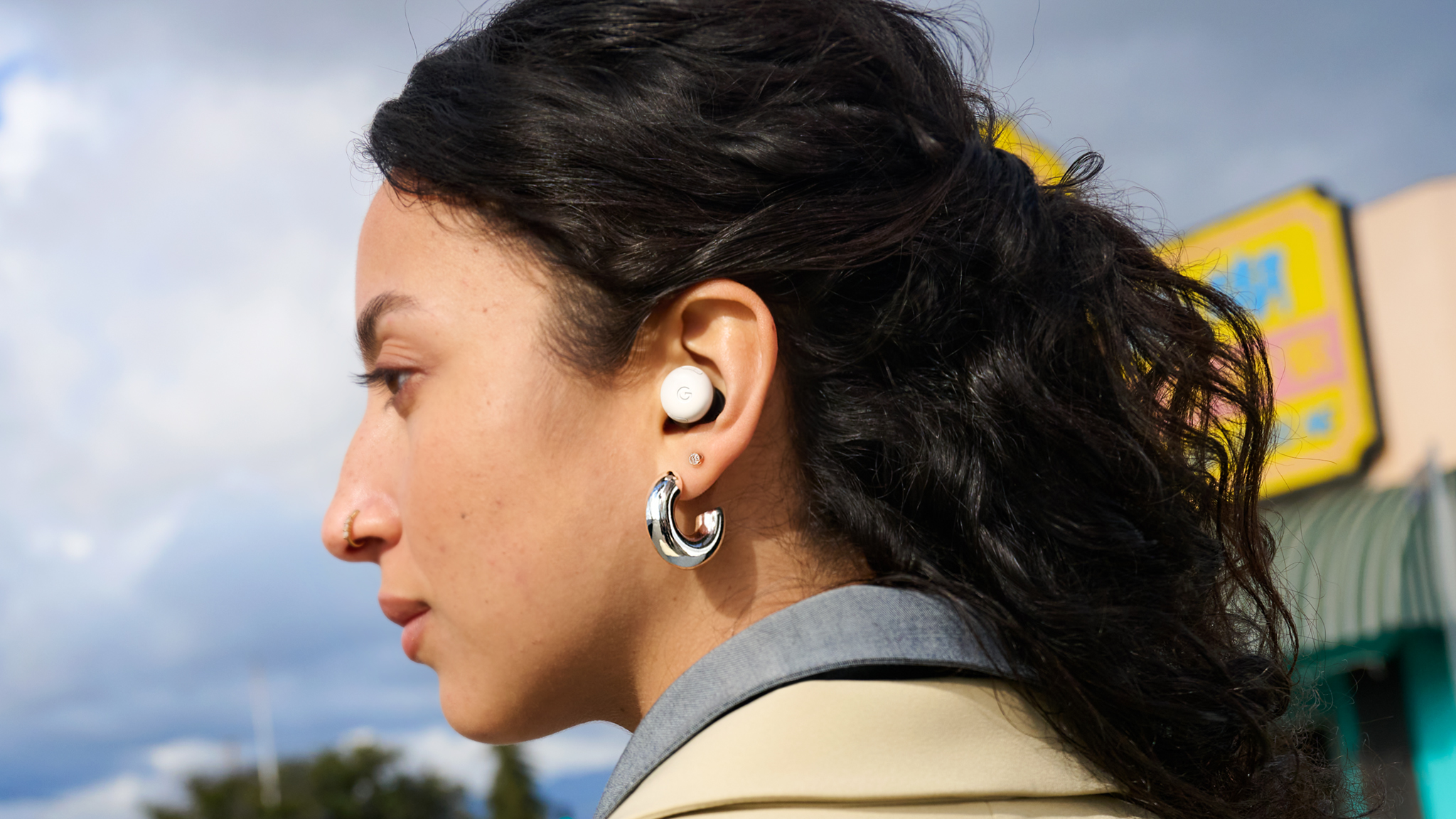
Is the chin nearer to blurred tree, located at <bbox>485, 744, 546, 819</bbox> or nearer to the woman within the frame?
the woman

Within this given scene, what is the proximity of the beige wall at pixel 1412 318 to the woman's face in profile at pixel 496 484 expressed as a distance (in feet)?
24.2

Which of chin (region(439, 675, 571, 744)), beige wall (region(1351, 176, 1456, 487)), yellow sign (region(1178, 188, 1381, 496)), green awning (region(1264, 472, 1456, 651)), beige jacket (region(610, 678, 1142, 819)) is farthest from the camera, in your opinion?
yellow sign (region(1178, 188, 1381, 496))

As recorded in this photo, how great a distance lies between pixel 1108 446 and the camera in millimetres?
1332

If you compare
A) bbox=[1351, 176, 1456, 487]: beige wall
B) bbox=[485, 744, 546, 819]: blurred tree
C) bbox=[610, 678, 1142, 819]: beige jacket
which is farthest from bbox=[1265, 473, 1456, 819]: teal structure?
bbox=[485, 744, 546, 819]: blurred tree

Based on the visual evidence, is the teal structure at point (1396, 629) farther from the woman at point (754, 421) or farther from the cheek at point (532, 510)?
the cheek at point (532, 510)

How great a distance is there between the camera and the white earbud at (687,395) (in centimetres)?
125

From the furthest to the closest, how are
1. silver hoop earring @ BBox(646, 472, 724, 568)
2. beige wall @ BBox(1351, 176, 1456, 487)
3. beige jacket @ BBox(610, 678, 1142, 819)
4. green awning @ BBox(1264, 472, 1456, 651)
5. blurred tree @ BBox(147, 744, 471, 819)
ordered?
blurred tree @ BBox(147, 744, 471, 819) < beige wall @ BBox(1351, 176, 1456, 487) < green awning @ BBox(1264, 472, 1456, 651) < silver hoop earring @ BBox(646, 472, 724, 568) < beige jacket @ BBox(610, 678, 1142, 819)

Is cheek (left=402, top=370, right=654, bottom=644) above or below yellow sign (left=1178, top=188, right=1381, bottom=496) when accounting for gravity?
below

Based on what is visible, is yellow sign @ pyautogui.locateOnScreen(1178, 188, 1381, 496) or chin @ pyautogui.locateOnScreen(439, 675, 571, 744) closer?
chin @ pyautogui.locateOnScreen(439, 675, 571, 744)

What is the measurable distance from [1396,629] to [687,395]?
6464 millimetres

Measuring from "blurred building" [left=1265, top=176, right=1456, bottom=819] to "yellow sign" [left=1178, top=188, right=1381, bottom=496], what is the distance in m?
0.09

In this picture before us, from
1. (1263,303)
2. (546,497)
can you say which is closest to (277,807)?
(1263,303)

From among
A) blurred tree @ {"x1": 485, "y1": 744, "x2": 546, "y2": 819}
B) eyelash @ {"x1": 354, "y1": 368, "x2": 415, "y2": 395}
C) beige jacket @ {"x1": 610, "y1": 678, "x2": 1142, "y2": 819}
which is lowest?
beige jacket @ {"x1": 610, "y1": 678, "x2": 1142, "y2": 819}

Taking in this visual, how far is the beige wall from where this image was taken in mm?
7129
